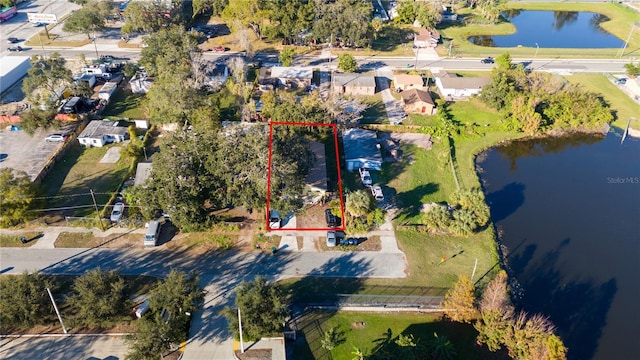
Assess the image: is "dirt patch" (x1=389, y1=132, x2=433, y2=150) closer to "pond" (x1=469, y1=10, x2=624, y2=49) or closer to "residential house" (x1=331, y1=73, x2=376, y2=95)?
"residential house" (x1=331, y1=73, x2=376, y2=95)

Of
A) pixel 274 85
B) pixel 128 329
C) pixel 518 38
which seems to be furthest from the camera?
pixel 518 38

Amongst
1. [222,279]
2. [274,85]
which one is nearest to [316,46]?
[274,85]

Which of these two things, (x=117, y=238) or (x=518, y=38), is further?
(x=518, y=38)

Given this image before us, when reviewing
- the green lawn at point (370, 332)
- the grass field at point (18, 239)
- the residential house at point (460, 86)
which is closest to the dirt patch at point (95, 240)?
the grass field at point (18, 239)

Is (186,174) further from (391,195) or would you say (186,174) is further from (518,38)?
(518,38)

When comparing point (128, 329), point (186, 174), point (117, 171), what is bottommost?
point (128, 329)

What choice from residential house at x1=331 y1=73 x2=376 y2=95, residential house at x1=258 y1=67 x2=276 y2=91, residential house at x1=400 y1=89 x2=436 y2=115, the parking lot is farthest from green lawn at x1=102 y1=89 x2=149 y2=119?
residential house at x1=400 y1=89 x2=436 y2=115
